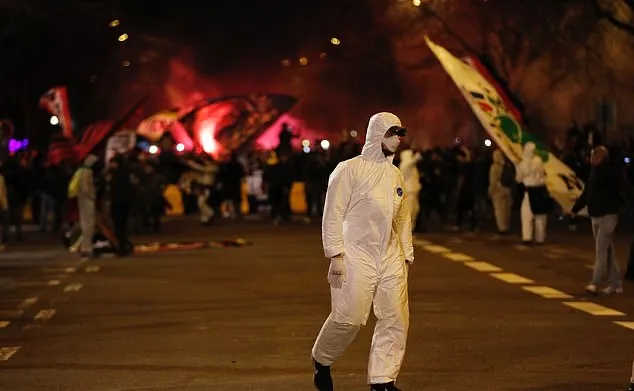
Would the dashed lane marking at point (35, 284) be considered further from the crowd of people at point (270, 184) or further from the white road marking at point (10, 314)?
the crowd of people at point (270, 184)

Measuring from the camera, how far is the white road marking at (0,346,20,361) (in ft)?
46.8

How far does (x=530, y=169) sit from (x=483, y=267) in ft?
18.5

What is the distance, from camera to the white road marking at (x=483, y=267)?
24031 millimetres

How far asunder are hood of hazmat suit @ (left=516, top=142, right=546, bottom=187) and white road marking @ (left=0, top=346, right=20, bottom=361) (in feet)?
52.8

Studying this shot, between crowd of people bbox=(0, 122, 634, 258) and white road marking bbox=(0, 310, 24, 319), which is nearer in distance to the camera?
white road marking bbox=(0, 310, 24, 319)

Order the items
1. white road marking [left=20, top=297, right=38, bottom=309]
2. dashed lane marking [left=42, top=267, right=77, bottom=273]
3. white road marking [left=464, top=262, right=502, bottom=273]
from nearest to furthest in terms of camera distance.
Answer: white road marking [left=20, top=297, right=38, bottom=309]
white road marking [left=464, top=262, right=502, bottom=273]
dashed lane marking [left=42, top=267, right=77, bottom=273]

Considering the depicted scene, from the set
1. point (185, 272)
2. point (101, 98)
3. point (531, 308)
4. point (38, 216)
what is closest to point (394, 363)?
point (531, 308)

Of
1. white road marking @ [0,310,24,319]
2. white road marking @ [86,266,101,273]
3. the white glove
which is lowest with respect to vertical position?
white road marking @ [0,310,24,319]

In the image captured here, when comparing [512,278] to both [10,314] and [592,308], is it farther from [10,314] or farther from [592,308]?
[10,314]

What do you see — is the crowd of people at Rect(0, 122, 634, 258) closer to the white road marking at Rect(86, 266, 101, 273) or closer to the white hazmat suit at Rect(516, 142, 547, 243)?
the white hazmat suit at Rect(516, 142, 547, 243)

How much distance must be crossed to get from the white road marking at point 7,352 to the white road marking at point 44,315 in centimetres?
250

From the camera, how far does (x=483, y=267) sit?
24641 mm

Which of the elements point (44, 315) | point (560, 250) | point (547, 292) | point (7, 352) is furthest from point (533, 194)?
point (7, 352)

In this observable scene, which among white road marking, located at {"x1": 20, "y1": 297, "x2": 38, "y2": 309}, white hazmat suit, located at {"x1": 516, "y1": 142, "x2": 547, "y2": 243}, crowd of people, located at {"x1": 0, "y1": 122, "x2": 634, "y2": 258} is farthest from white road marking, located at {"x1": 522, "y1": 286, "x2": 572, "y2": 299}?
crowd of people, located at {"x1": 0, "y1": 122, "x2": 634, "y2": 258}
